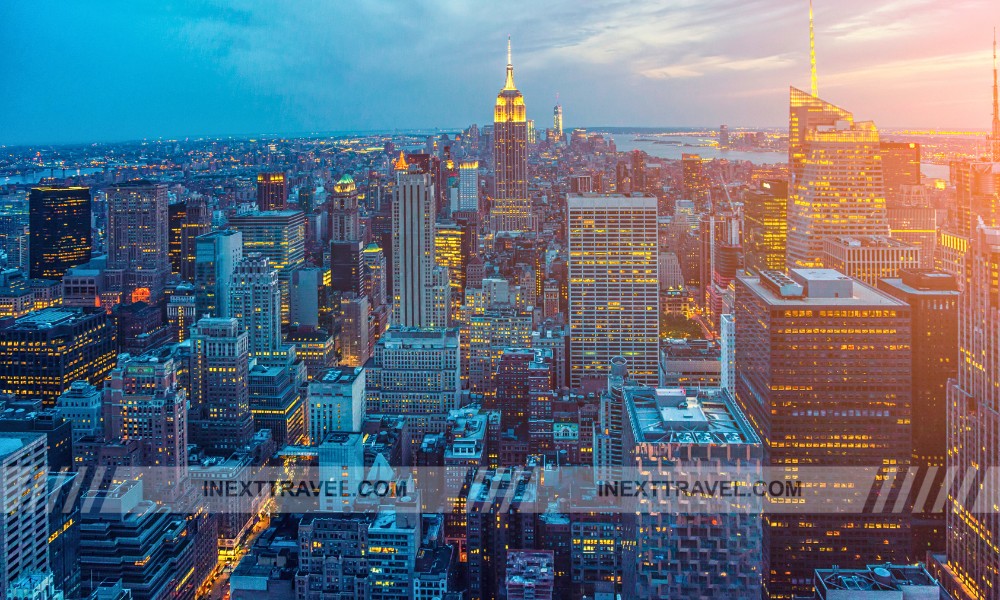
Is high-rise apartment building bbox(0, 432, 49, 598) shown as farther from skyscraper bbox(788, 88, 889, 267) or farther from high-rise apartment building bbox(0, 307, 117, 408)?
skyscraper bbox(788, 88, 889, 267)

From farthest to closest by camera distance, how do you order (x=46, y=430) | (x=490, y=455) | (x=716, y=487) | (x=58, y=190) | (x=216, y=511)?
1. (x=58, y=190)
2. (x=490, y=455)
3. (x=216, y=511)
4. (x=46, y=430)
5. (x=716, y=487)

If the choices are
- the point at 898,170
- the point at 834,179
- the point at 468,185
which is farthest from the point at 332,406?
the point at 468,185

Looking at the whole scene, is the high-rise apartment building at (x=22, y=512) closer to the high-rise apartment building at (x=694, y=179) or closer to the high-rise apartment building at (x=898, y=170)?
the high-rise apartment building at (x=694, y=179)

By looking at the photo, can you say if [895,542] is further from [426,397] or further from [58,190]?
[58,190]

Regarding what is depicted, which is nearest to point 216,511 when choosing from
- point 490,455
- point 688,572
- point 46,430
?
point 46,430

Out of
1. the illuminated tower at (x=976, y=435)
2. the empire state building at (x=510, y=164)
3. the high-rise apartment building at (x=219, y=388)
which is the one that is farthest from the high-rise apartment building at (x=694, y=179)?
the illuminated tower at (x=976, y=435)

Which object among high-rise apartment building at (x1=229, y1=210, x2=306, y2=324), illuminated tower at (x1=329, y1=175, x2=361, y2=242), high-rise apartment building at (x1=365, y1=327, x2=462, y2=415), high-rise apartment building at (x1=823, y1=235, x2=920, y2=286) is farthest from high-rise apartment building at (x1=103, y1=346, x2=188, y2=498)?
illuminated tower at (x1=329, y1=175, x2=361, y2=242)
